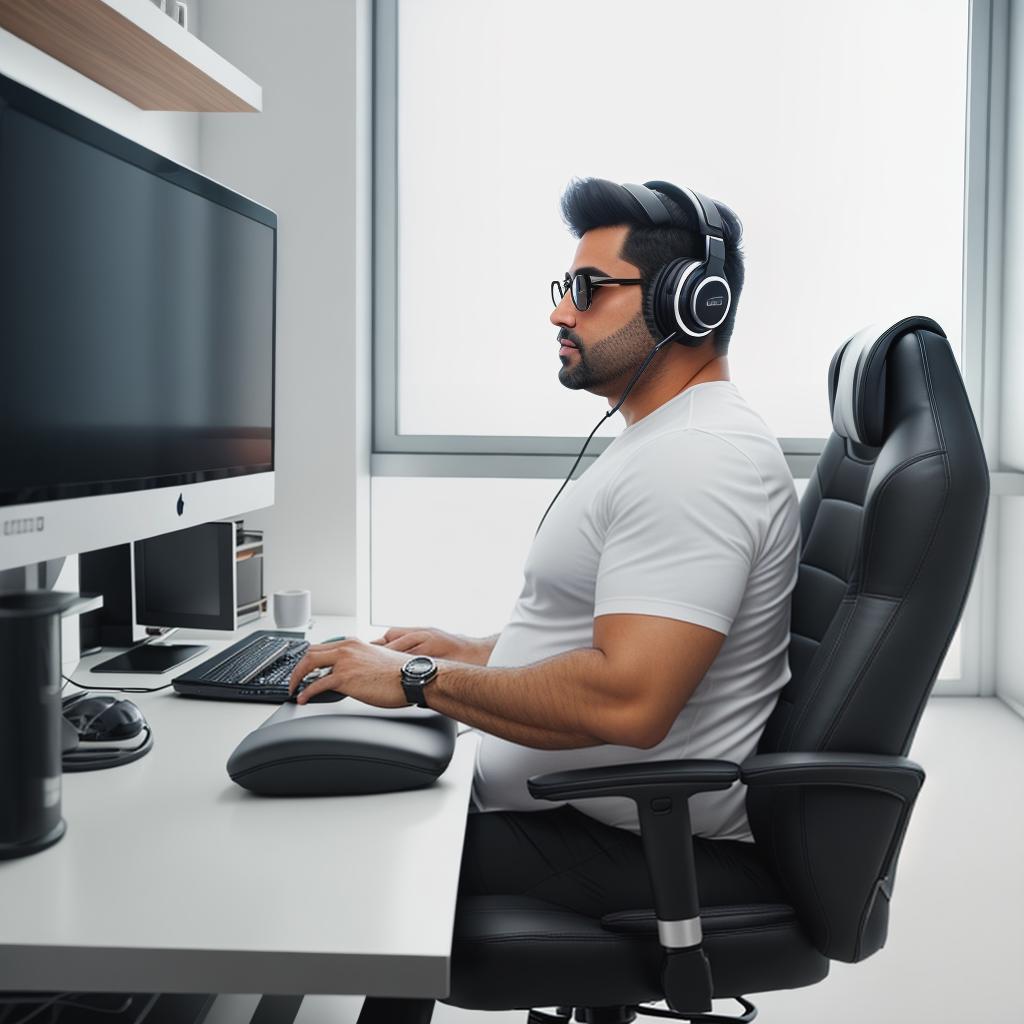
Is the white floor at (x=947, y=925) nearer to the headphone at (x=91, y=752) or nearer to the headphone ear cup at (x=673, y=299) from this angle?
the headphone at (x=91, y=752)

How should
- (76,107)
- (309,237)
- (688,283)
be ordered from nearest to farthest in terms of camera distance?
(688,283)
(76,107)
(309,237)

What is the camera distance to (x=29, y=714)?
2.64 ft

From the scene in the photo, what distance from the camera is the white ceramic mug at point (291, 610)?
1881mm

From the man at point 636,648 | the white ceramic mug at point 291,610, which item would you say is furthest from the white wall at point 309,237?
the man at point 636,648

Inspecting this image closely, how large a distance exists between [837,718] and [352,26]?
2.12m

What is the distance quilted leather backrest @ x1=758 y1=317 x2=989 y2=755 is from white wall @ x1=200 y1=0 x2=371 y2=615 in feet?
5.23

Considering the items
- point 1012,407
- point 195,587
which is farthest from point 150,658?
point 1012,407

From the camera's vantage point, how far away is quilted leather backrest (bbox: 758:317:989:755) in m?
1.02

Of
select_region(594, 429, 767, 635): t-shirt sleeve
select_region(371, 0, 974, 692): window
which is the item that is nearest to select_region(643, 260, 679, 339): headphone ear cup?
select_region(594, 429, 767, 635): t-shirt sleeve

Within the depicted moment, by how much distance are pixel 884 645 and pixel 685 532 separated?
0.78 feet

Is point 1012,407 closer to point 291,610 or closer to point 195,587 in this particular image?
point 291,610

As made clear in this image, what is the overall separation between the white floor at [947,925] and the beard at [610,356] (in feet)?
3.55

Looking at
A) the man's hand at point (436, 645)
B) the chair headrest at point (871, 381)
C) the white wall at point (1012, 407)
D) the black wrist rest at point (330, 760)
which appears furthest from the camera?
the white wall at point (1012, 407)

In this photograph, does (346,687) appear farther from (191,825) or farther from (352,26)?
(352,26)
